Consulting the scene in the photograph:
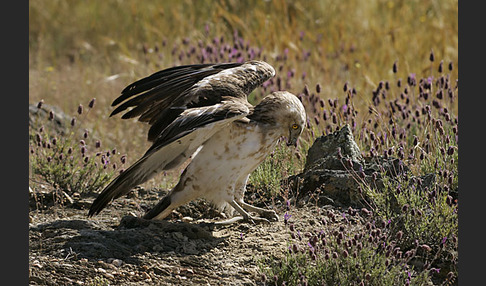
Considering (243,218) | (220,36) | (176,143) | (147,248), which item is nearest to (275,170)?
(243,218)

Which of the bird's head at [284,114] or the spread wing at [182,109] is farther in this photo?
the bird's head at [284,114]

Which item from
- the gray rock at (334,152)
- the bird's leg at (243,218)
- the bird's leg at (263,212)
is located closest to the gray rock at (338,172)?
the gray rock at (334,152)

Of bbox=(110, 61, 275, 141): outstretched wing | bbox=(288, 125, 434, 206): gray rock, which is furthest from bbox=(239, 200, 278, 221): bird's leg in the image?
bbox=(110, 61, 275, 141): outstretched wing

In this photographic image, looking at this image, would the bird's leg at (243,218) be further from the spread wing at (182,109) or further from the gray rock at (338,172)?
the spread wing at (182,109)

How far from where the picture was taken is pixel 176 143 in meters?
4.57

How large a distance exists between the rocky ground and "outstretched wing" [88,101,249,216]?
0.27 metres

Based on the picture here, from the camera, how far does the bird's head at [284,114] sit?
4.82 meters

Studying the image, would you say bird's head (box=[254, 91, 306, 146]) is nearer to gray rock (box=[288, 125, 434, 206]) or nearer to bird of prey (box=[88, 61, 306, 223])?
bird of prey (box=[88, 61, 306, 223])

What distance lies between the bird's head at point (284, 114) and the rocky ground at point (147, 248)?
0.55 metres

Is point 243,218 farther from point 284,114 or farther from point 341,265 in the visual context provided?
point 341,265

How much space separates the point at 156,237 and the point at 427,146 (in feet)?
6.96

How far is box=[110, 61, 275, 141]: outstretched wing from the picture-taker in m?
4.88

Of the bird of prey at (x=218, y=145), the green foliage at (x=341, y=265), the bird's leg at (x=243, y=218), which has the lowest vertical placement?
the bird's leg at (x=243, y=218)

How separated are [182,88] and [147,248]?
1252mm
